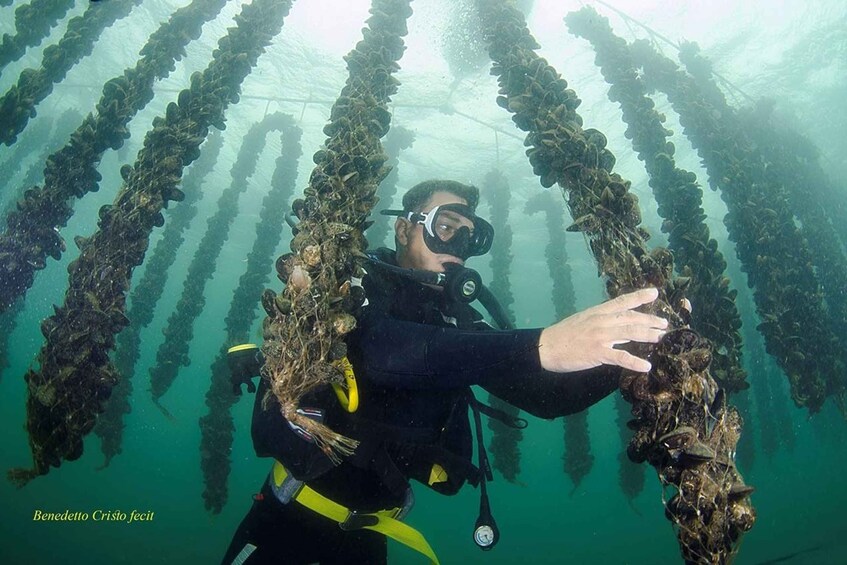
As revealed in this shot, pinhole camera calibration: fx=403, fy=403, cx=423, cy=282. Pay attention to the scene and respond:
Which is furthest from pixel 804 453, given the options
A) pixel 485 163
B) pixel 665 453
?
pixel 665 453

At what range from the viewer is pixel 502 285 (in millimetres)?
14109

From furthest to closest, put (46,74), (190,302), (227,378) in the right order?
(190,302) → (227,378) → (46,74)

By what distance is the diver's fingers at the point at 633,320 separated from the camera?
2.08 meters

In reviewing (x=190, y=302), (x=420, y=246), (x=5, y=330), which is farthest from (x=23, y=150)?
(x=420, y=246)

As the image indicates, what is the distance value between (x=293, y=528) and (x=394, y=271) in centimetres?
272

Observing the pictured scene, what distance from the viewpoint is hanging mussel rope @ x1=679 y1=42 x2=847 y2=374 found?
27.1 feet

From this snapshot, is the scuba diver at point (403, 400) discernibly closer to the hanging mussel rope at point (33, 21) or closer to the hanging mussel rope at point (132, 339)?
the hanging mussel rope at point (33, 21)

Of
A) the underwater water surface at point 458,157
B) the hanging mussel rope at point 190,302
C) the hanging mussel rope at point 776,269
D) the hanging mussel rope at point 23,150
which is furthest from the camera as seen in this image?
the hanging mussel rope at point 23,150

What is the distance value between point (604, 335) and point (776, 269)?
5.35 meters

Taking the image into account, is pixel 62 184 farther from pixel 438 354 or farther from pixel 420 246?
pixel 438 354

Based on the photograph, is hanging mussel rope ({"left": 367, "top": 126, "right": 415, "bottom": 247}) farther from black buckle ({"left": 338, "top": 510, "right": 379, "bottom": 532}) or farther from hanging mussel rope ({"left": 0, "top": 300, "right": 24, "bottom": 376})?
hanging mussel rope ({"left": 0, "top": 300, "right": 24, "bottom": 376})

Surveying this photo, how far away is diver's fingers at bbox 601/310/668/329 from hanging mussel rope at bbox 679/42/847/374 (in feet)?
22.9

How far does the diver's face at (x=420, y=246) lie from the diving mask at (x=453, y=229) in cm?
6

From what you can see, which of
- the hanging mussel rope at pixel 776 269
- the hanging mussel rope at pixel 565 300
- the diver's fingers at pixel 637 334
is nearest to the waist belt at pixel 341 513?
the diver's fingers at pixel 637 334
